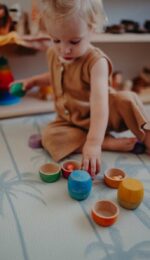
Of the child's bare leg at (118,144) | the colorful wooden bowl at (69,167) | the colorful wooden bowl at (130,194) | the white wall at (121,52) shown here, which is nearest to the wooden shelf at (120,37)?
the white wall at (121,52)

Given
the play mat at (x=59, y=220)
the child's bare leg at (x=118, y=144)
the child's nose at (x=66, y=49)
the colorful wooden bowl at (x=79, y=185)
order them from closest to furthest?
the play mat at (x=59, y=220) → the colorful wooden bowl at (x=79, y=185) → the child's nose at (x=66, y=49) → the child's bare leg at (x=118, y=144)

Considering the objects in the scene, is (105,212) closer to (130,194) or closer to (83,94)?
(130,194)

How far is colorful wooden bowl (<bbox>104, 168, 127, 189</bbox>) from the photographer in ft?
2.31

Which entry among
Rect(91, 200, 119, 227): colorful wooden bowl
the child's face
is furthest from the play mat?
the child's face

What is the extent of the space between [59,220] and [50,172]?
0.53 feet

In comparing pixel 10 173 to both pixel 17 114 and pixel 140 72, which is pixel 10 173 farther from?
pixel 140 72

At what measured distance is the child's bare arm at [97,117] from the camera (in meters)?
0.72

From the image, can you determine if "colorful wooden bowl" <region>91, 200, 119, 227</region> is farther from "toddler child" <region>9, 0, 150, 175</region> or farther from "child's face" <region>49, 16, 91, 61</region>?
"child's face" <region>49, 16, 91, 61</region>

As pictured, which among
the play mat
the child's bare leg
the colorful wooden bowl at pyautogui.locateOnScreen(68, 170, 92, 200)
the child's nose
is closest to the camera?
the play mat

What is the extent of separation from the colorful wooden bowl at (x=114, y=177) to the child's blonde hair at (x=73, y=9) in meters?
0.35

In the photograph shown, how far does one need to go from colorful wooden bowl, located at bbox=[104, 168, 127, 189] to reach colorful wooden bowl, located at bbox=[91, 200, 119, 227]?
8 cm

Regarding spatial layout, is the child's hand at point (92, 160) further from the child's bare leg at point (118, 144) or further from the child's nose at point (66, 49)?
the child's nose at point (66, 49)

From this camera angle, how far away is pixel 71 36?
722mm

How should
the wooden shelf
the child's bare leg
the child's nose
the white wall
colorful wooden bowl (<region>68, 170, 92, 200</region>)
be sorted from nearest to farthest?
colorful wooden bowl (<region>68, 170, 92, 200</region>), the child's nose, the child's bare leg, the wooden shelf, the white wall
